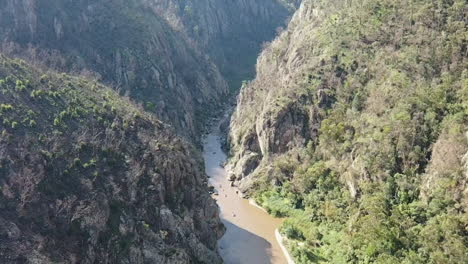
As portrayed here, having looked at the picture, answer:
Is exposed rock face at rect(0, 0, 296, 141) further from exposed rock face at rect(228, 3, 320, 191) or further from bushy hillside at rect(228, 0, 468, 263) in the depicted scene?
bushy hillside at rect(228, 0, 468, 263)

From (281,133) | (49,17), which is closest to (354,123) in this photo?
(281,133)

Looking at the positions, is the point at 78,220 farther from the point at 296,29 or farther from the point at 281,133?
the point at 296,29

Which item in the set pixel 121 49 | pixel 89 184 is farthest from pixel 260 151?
pixel 89 184

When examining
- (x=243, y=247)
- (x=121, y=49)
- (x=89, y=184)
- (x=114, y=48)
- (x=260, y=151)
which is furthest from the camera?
(x=121, y=49)

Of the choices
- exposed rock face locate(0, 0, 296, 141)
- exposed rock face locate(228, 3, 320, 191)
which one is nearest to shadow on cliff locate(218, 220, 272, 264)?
exposed rock face locate(228, 3, 320, 191)

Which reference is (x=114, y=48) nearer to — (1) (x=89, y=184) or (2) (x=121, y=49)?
(2) (x=121, y=49)

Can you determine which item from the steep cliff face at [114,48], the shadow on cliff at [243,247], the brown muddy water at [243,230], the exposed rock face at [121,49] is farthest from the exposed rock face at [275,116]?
the shadow on cliff at [243,247]
